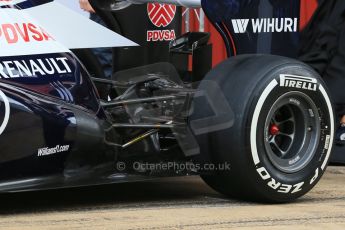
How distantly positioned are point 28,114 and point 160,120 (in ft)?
3.41

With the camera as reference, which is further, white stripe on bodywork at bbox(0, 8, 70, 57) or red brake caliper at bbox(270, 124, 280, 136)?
red brake caliper at bbox(270, 124, 280, 136)

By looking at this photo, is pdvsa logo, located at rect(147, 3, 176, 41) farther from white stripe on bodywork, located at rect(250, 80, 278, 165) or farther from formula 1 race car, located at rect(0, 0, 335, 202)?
white stripe on bodywork, located at rect(250, 80, 278, 165)

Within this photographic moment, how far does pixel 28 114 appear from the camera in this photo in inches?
164

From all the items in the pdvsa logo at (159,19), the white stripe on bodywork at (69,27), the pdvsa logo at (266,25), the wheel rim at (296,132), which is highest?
the white stripe on bodywork at (69,27)

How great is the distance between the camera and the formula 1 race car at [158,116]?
166 inches

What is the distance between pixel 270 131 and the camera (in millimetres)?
4812

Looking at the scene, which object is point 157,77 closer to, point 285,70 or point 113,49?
point 113,49

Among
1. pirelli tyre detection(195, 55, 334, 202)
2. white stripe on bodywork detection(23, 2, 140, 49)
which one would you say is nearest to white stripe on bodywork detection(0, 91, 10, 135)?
white stripe on bodywork detection(23, 2, 140, 49)

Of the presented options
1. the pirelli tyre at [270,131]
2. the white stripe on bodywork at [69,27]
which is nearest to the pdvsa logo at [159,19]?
the white stripe on bodywork at [69,27]

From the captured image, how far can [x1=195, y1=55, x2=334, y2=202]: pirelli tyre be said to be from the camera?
4625mm

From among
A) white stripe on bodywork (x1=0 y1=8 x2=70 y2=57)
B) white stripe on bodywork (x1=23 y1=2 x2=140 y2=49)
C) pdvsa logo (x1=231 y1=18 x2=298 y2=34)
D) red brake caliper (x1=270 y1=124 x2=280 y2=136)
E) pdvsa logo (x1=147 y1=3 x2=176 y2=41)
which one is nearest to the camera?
white stripe on bodywork (x1=0 y1=8 x2=70 y2=57)

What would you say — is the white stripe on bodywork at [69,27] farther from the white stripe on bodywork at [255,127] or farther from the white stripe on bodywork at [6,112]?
the white stripe on bodywork at [255,127]

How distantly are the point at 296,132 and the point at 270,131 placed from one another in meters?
0.20

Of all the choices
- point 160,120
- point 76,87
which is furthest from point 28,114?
point 160,120
